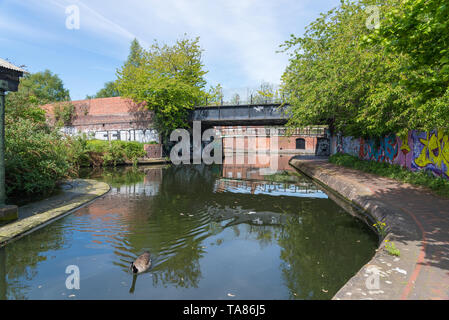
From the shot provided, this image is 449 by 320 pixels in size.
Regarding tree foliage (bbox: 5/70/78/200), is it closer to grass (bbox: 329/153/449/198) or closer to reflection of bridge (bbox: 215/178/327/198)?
A: reflection of bridge (bbox: 215/178/327/198)

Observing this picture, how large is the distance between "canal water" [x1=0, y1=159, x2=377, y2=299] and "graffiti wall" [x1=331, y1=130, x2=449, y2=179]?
214 inches

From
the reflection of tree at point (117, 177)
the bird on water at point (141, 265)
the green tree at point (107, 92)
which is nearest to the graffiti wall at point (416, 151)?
the bird on water at point (141, 265)

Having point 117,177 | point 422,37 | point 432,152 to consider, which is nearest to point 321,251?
point 422,37

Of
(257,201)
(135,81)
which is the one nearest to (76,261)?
(257,201)

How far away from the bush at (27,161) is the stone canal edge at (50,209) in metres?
0.74

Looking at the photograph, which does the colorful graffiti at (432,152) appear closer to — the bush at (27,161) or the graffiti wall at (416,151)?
the graffiti wall at (416,151)

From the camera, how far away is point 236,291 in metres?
4.14

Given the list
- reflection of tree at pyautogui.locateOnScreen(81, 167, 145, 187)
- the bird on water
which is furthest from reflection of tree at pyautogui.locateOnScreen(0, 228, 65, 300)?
reflection of tree at pyautogui.locateOnScreen(81, 167, 145, 187)

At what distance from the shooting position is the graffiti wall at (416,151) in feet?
36.0

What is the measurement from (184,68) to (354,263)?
31189 mm

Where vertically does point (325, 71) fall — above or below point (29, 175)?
above

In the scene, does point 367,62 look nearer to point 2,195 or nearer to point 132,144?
point 2,195

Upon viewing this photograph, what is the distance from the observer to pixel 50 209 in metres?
8.35

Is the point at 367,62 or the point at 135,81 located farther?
the point at 135,81
